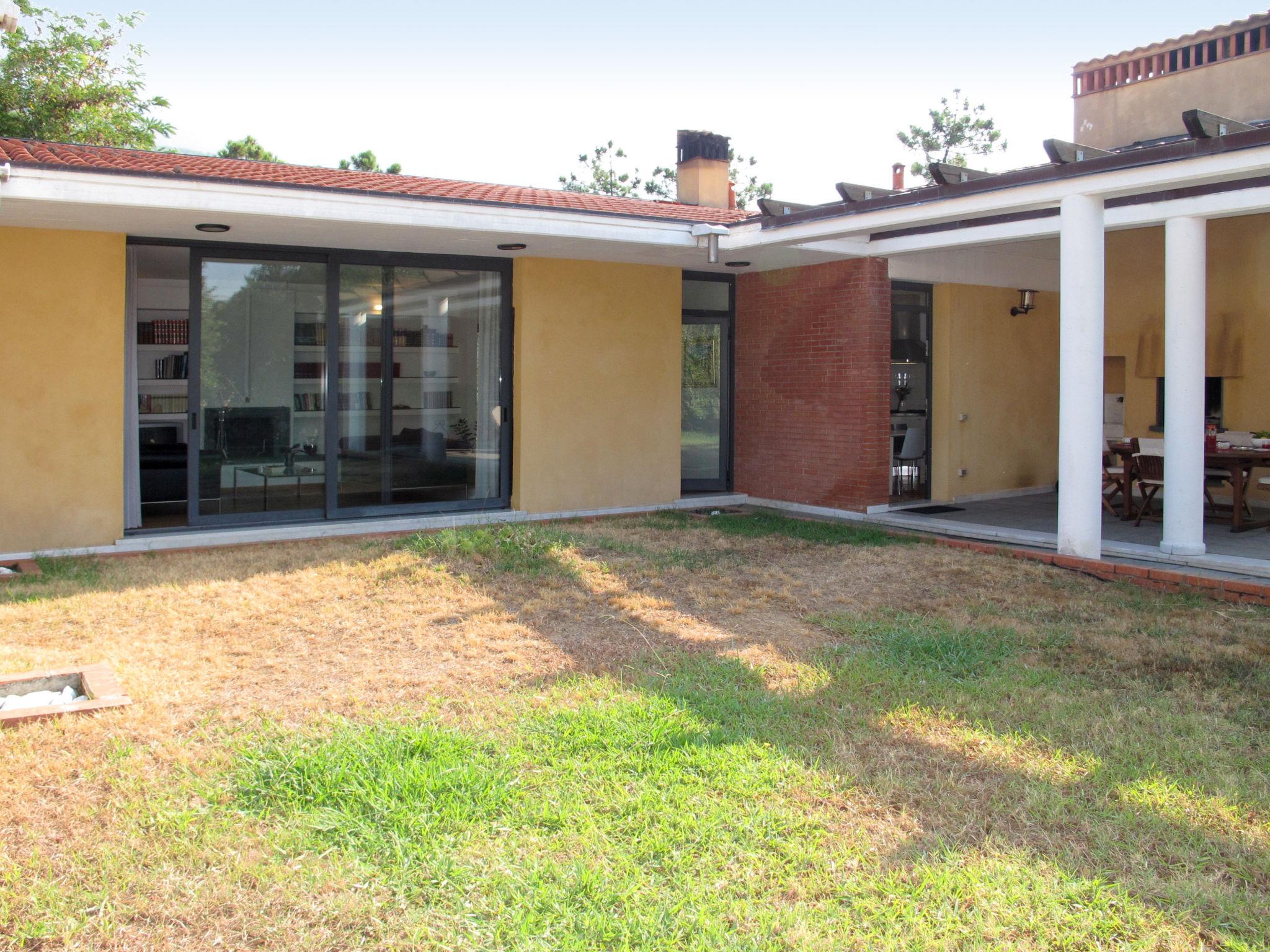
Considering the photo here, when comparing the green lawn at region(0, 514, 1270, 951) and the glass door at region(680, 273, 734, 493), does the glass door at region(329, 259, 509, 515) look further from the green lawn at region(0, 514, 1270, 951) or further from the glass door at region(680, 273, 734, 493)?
the green lawn at region(0, 514, 1270, 951)

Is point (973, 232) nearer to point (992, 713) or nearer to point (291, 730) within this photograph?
point (992, 713)

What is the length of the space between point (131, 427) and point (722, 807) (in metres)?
7.44

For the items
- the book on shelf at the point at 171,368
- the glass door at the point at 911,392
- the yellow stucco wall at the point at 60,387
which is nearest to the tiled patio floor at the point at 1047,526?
the glass door at the point at 911,392

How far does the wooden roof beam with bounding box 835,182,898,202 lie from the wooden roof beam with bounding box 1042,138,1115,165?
1.55m

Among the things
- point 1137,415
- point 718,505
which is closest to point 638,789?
point 718,505

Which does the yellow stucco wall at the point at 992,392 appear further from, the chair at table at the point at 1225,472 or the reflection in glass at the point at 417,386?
the reflection in glass at the point at 417,386

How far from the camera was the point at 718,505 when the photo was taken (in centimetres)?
1198

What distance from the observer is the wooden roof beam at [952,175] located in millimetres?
7805

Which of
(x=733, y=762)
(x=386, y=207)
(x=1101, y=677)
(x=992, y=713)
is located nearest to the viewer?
(x=733, y=762)

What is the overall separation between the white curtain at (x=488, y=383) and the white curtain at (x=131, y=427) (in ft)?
10.5

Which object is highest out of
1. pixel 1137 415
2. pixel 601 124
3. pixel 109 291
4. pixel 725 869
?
pixel 601 124

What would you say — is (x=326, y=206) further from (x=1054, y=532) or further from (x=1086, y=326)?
(x=1054, y=532)

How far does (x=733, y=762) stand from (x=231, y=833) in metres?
1.87

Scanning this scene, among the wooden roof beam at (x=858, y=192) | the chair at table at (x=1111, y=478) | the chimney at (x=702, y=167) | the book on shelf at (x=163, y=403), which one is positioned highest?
the chimney at (x=702, y=167)
